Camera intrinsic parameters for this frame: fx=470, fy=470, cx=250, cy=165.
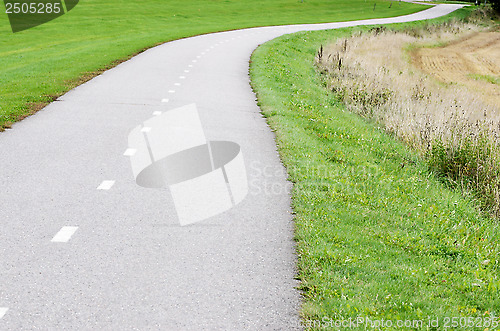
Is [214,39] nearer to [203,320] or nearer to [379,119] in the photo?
[379,119]

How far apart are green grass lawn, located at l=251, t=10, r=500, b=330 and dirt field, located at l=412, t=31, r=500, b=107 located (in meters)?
10.6

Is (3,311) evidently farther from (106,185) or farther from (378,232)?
(378,232)

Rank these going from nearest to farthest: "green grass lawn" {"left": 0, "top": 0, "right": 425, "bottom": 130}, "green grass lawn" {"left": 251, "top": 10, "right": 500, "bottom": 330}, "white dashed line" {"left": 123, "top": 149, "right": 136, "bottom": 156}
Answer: "green grass lawn" {"left": 251, "top": 10, "right": 500, "bottom": 330}
"white dashed line" {"left": 123, "top": 149, "right": 136, "bottom": 156}
"green grass lawn" {"left": 0, "top": 0, "right": 425, "bottom": 130}

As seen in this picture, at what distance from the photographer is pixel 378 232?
6.23 m

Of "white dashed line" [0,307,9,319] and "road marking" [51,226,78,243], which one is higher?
"white dashed line" [0,307,9,319]

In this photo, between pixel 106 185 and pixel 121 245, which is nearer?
pixel 121 245

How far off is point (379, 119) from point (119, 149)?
7876 millimetres

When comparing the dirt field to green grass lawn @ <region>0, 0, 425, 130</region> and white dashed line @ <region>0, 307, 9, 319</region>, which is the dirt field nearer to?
green grass lawn @ <region>0, 0, 425, 130</region>

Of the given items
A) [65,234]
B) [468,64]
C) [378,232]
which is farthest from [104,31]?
[378,232]

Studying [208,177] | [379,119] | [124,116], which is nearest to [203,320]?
[208,177]

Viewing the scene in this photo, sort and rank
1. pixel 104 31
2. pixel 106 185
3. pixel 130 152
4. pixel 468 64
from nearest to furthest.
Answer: pixel 106 185 < pixel 130 152 < pixel 468 64 < pixel 104 31

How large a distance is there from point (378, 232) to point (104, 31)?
114 ft

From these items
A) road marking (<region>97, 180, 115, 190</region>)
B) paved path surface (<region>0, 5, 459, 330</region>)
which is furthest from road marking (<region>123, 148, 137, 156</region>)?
road marking (<region>97, 180, 115, 190</region>)

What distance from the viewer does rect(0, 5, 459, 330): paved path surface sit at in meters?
4.37
